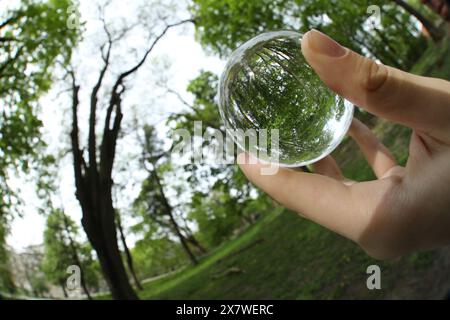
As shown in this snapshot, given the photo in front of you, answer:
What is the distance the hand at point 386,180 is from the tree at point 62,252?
364 inches

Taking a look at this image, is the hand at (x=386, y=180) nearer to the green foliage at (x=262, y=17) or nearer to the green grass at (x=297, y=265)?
the green grass at (x=297, y=265)

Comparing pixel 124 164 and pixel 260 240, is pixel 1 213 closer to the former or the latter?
pixel 124 164

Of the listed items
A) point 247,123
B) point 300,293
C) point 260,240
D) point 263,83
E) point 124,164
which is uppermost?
point 124,164

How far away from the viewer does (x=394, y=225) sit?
5.51ft

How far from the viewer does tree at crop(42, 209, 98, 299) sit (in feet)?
32.6

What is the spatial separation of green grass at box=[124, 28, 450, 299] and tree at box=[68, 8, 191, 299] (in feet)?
7.16

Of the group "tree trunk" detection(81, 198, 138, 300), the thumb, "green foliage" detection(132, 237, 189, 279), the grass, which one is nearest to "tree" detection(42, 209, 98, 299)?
"green foliage" detection(132, 237, 189, 279)

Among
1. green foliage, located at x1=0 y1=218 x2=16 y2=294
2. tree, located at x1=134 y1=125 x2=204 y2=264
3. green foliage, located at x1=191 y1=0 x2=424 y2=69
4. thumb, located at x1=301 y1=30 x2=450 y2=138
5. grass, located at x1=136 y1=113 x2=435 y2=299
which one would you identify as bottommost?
grass, located at x1=136 y1=113 x2=435 y2=299

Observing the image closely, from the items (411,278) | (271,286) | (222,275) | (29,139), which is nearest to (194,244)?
(222,275)

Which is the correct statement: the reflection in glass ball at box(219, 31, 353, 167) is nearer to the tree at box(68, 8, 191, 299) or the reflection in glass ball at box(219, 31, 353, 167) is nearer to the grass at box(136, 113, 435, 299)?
the grass at box(136, 113, 435, 299)

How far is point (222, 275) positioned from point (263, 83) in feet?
32.1

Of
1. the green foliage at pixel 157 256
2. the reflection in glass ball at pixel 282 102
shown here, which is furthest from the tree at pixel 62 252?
the reflection in glass ball at pixel 282 102

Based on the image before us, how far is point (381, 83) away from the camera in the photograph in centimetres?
138

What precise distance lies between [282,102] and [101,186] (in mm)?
7547
